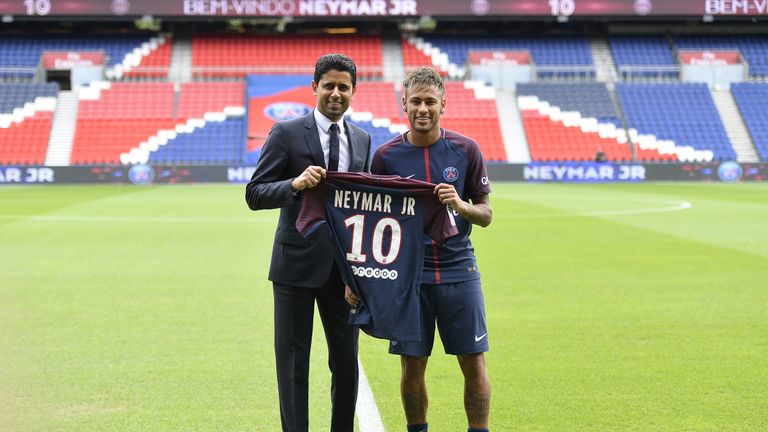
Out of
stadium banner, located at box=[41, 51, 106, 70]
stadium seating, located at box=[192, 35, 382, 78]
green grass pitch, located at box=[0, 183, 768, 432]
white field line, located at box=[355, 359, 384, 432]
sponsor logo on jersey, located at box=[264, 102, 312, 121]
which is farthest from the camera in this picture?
stadium seating, located at box=[192, 35, 382, 78]

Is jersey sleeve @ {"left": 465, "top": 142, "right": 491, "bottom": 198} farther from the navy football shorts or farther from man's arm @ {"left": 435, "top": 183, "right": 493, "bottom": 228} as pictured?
the navy football shorts

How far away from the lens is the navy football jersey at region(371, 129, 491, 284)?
467 cm

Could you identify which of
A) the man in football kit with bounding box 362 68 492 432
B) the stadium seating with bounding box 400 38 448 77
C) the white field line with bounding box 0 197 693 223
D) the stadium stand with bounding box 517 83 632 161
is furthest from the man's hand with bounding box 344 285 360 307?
the stadium seating with bounding box 400 38 448 77

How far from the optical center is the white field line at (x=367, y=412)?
209 inches

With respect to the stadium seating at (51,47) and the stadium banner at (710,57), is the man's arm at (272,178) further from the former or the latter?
the stadium banner at (710,57)

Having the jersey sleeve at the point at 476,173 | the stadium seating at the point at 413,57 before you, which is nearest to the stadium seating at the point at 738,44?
the stadium seating at the point at 413,57

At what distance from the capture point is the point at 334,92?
4609 millimetres

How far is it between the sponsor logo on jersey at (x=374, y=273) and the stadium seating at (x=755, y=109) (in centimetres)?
4273

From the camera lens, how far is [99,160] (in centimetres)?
4100

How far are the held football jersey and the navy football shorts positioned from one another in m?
0.15

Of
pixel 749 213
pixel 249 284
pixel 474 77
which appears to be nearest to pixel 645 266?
pixel 249 284

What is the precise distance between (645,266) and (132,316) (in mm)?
7239

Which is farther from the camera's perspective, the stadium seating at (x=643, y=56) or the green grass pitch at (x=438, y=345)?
the stadium seating at (x=643, y=56)

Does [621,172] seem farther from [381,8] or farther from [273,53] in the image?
[273,53]
